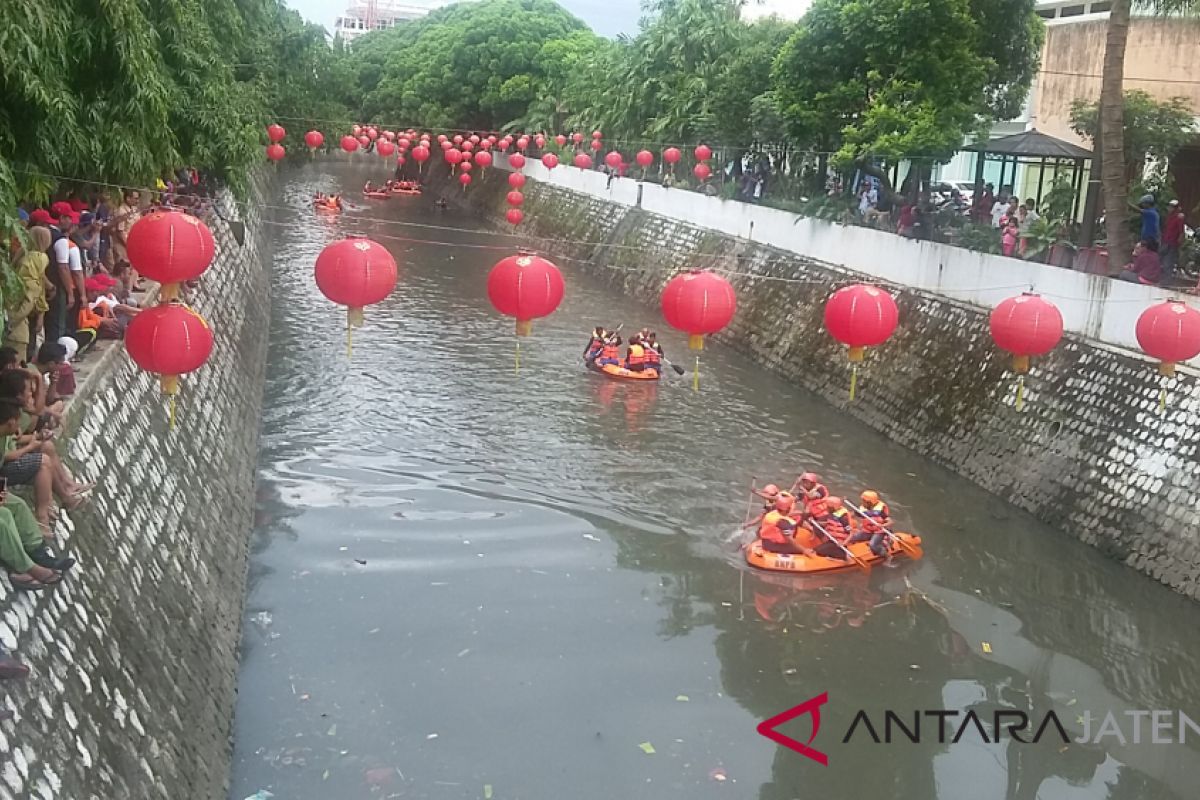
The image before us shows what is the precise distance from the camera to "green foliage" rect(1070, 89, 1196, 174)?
15500mm

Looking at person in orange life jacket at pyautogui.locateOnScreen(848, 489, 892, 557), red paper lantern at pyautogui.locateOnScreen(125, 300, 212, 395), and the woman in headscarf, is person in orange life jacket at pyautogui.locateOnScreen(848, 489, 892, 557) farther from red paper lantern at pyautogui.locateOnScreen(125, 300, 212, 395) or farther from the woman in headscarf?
the woman in headscarf

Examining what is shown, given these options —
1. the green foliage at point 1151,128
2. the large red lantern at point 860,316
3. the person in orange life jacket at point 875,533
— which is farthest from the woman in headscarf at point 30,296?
the green foliage at point 1151,128

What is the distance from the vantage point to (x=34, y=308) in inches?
305

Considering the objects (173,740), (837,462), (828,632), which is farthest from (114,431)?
(837,462)

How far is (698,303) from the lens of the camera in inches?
355

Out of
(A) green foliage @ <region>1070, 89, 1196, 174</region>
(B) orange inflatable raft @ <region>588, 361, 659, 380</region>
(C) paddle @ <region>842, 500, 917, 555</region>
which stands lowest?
(C) paddle @ <region>842, 500, 917, 555</region>

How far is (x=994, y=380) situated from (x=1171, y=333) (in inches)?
169

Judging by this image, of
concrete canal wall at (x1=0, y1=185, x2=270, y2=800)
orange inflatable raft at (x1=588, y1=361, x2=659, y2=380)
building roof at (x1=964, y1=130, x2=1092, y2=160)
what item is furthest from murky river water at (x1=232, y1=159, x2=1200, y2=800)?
building roof at (x1=964, y1=130, x2=1092, y2=160)

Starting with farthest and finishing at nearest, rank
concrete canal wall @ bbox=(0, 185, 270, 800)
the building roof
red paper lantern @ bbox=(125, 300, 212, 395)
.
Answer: the building roof < red paper lantern @ bbox=(125, 300, 212, 395) < concrete canal wall @ bbox=(0, 185, 270, 800)

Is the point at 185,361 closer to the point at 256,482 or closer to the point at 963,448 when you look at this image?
the point at 256,482

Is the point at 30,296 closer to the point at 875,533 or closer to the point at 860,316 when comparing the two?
the point at 860,316

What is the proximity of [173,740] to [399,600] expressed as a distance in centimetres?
351

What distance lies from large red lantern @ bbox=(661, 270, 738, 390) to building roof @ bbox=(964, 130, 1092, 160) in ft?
29.3

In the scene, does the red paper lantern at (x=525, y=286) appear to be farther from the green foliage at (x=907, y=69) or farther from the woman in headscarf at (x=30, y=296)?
the green foliage at (x=907, y=69)
